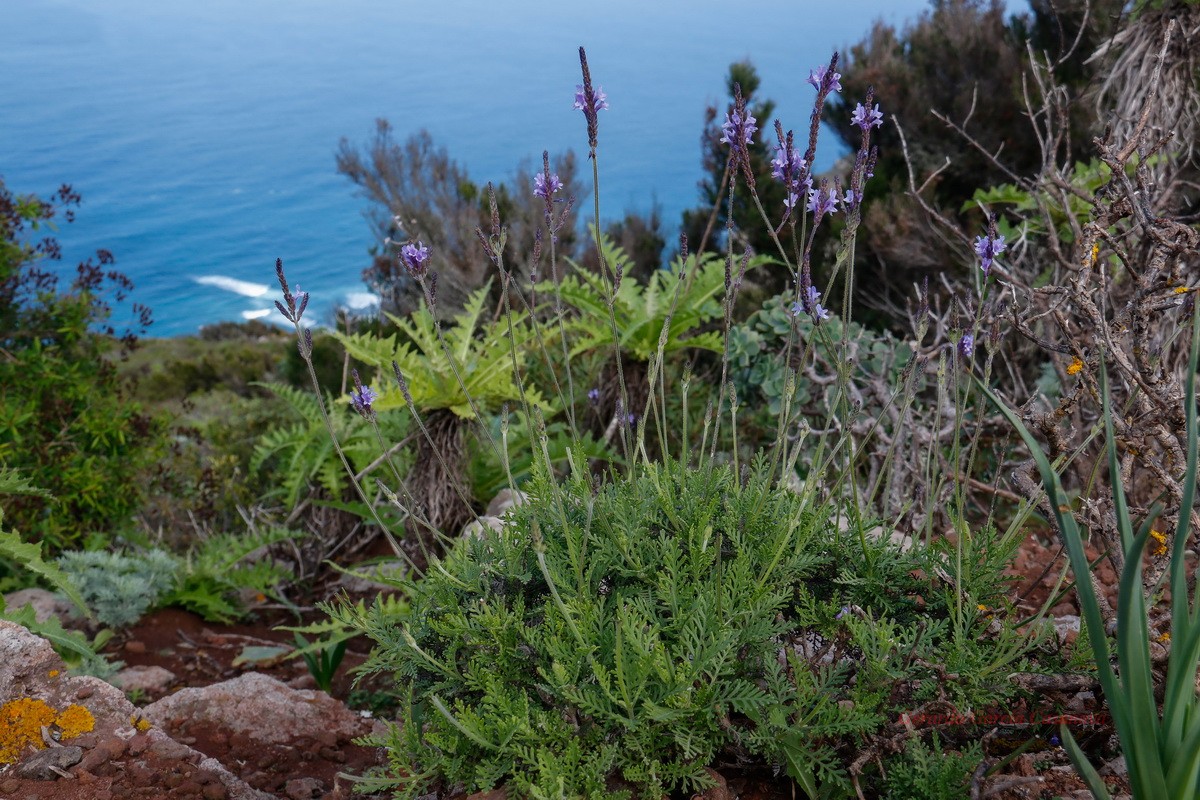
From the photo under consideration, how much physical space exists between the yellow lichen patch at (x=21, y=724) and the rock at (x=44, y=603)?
1488 mm

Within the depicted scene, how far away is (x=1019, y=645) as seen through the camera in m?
1.67

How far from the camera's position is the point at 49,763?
6.71 feet

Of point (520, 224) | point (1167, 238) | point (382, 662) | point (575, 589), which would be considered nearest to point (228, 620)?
point (382, 662)

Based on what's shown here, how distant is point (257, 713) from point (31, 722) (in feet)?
2.20

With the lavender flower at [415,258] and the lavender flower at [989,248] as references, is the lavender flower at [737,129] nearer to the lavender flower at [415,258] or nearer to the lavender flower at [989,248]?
the lavender flower at [989,248]

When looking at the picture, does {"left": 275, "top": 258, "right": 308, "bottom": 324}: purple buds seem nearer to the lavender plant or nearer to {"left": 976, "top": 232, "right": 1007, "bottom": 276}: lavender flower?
the lavender plant

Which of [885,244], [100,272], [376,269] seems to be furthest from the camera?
[376,269]

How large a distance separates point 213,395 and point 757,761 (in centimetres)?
1094

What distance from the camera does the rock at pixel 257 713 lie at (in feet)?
8.70

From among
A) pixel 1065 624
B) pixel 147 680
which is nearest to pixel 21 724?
pixel 147 680

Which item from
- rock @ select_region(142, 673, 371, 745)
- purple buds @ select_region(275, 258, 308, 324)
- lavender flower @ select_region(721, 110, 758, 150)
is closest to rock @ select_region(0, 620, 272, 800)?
rock @ select_region(142, 673, 371, 745)

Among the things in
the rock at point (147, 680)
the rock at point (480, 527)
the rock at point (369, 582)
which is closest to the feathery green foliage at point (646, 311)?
the rock at point (480, 527)

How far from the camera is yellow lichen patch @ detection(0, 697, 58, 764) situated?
2.10 meters

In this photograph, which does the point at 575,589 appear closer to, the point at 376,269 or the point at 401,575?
the point at 401,575
